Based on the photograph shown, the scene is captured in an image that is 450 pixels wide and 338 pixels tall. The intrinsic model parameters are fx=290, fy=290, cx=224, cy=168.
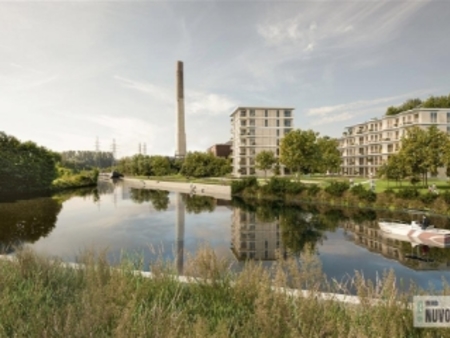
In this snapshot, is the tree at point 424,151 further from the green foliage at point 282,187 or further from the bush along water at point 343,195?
the green foliage at point 282,187

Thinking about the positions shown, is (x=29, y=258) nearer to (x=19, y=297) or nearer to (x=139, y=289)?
(x=19, y=297)

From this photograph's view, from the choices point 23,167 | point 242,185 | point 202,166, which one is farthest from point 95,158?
point 242,185

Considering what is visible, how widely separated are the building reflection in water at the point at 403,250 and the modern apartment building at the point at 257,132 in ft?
176

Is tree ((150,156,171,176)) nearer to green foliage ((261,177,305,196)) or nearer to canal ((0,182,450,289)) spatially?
green foliage ((261,177,305,196))

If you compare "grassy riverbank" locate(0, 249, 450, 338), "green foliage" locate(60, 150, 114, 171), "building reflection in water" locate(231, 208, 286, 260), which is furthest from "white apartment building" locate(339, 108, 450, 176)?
"green foliage" locate(60, 150, 114, 171)

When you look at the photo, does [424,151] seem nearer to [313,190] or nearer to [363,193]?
[363,193]

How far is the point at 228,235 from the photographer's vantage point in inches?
789

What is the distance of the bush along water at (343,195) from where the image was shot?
26297mm

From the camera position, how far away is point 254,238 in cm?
1931

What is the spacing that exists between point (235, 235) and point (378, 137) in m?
67.2

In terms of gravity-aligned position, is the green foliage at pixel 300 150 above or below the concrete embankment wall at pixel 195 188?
above

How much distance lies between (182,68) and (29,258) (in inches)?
3807

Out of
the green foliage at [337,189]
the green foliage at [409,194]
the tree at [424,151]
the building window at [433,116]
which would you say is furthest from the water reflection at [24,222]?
the building window at [433,116]

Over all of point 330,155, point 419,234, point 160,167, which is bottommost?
point 419,234
